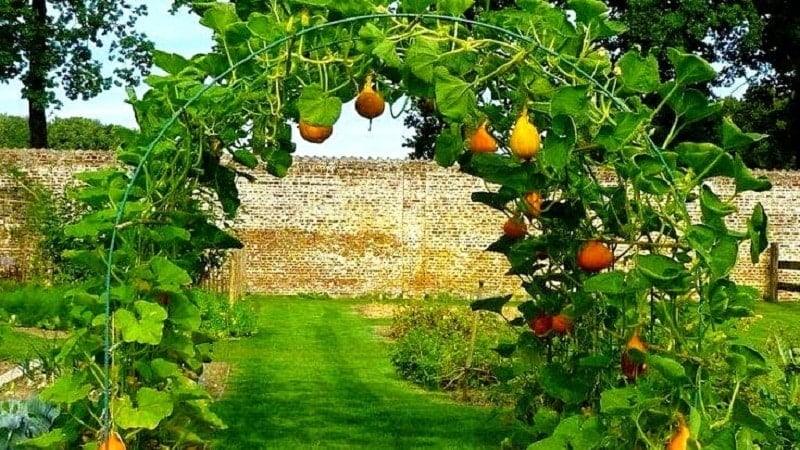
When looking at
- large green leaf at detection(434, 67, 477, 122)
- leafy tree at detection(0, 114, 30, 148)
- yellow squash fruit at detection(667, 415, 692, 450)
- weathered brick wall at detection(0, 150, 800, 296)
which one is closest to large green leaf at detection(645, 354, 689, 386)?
yellow squash fruit at detection(667, 415, 692, 450)

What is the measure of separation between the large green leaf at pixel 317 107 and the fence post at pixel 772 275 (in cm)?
1656

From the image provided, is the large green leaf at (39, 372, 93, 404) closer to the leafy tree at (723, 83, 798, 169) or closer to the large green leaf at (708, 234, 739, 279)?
the large green leaf at (708, 234, 739, 279)

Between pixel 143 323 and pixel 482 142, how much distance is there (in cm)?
121

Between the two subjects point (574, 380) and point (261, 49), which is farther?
point (574, 380)

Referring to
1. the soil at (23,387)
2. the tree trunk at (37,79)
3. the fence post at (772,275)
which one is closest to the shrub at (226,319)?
the soil at (23,387)

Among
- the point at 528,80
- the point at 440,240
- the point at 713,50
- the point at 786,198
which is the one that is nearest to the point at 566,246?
the point at 528,80

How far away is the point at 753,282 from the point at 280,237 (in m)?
7.94

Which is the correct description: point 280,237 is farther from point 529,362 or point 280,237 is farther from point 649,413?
point 649,413

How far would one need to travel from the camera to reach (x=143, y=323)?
299 centimetres

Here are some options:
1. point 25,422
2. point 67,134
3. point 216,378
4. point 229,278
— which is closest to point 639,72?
point 25,422

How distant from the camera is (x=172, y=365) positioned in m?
3.25

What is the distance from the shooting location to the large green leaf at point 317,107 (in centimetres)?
315

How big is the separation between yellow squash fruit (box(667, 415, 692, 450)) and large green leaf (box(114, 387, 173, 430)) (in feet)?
4.42

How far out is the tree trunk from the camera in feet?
73.0
